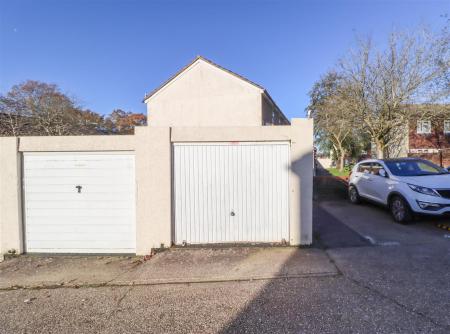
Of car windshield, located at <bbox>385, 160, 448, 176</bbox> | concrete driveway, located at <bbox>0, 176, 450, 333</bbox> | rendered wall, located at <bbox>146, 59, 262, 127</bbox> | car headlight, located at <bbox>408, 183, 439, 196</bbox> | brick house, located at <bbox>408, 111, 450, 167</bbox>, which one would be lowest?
concrete driveway, located at <bbox>0, 176, 450, 333</bbox>

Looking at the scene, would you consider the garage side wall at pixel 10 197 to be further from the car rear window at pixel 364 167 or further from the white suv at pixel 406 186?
the car rear window at pixel 364 167

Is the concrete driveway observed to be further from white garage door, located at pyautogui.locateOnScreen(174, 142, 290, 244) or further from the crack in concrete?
white garage door, located at pyautogui.locateOnScreen(174, 142, 290, 244)

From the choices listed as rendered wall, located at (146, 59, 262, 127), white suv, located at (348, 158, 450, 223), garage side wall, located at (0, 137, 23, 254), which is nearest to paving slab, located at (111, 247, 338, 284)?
garage side wall, located at (0, 137, 23, 254)

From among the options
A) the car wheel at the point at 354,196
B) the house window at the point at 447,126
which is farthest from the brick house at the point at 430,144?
the car wheel at the point at 354,196

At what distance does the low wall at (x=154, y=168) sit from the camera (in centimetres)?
461

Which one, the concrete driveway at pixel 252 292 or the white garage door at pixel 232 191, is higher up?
the white garage door at pixel 232 191

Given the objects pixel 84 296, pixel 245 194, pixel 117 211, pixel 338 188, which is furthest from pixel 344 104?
pixel 84 296

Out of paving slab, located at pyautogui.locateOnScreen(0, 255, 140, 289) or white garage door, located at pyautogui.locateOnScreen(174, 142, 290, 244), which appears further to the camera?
white garage door, located at pyautogui.locateOnScreen(174, 142, 290, 244)

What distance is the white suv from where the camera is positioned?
527 centimetres

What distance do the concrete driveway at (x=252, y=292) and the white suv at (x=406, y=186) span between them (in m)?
0.78

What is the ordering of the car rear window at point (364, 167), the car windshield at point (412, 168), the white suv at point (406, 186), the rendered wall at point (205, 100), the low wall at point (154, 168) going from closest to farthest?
the low wall at point (154, 168) < the white suv at point (406, 186) < the car windshield at point (412, 168) < the car rear window at point (364, 167) < the rendered wall at point (205, 100)

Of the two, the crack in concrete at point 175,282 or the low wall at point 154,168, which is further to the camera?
the low wall at point 154,168

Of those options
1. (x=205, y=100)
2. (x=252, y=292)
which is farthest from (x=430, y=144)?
(x=252, y=292)

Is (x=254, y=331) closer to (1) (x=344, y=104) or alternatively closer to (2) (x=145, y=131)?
(2) (x=145, y=131)
